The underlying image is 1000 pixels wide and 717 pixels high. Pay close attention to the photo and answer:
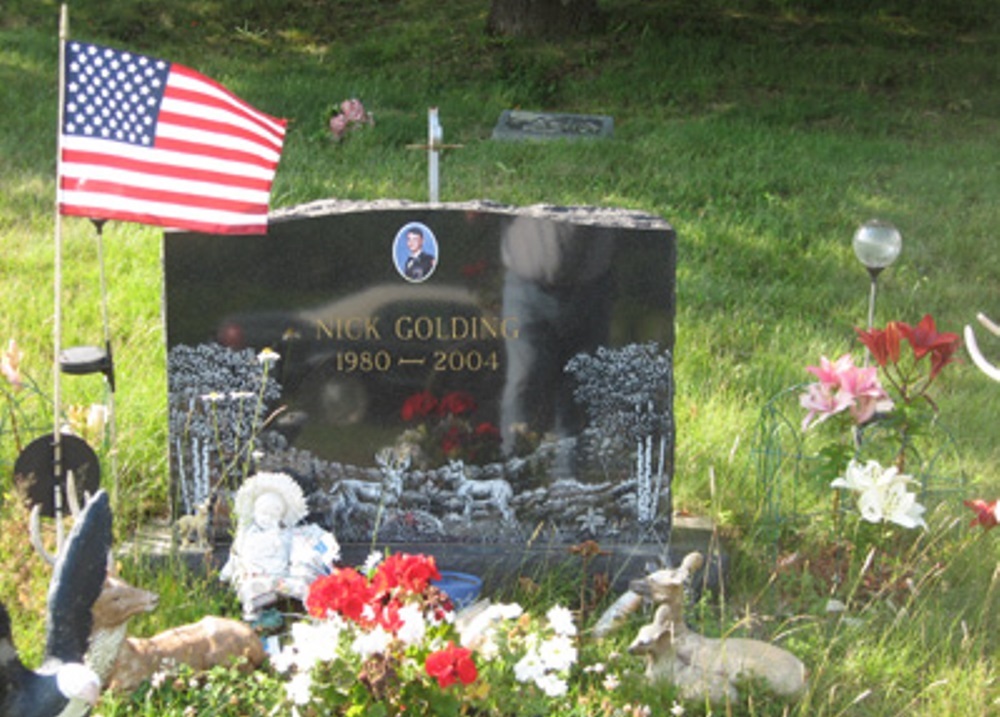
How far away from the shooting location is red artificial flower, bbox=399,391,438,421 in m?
4.92

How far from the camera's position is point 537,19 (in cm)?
1376

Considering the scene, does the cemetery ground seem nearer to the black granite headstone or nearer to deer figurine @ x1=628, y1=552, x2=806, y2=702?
deer figurine @ x1=628, y1=552, x2=806, y2=702

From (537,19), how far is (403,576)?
1094 centimetres

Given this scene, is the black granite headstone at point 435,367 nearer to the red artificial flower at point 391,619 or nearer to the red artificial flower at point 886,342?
the red artificial flower at point 886,342

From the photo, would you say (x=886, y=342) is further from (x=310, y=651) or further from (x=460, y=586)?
(x=310, y=651)

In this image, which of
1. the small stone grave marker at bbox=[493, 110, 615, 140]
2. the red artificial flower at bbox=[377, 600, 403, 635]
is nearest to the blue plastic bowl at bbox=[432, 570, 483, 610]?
the red artificial flower at bbox=[377, 600, 403, 635]

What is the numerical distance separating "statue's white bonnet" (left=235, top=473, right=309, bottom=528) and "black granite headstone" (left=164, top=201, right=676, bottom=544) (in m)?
0.26

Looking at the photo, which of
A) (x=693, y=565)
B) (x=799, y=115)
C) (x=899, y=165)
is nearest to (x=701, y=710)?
(x=693, y=565)

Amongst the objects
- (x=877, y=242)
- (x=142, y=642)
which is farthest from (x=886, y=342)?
(x=142, y=642)

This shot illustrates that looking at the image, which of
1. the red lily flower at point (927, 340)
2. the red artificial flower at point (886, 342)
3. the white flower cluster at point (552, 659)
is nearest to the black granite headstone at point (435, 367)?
the red artificial flower at point (886, 342)

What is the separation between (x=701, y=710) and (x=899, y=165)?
7.13 m

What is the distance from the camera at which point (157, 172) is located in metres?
4.31

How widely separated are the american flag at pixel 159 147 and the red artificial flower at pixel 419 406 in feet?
2.74

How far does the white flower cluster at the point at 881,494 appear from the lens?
4672 mm
